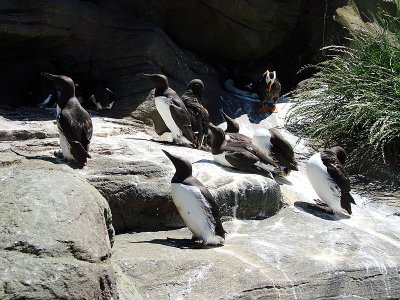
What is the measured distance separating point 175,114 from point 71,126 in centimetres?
224

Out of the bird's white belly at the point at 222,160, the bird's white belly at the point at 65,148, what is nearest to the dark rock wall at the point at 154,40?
the bird's white belly at the point at 222,160

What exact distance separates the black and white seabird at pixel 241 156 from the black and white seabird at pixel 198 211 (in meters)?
1.63

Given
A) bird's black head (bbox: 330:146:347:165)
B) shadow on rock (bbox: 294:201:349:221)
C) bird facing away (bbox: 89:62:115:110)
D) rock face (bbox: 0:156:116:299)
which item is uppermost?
rock face (bbox: 0:156:116:299)

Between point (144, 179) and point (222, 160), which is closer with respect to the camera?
point (144, 179)

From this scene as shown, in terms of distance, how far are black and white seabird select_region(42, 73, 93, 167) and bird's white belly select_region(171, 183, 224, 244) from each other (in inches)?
43.2

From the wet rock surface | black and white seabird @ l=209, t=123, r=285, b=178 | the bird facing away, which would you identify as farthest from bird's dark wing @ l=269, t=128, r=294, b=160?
the bird facing away

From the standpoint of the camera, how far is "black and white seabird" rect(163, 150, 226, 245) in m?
6.91

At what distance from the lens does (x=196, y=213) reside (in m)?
6.91

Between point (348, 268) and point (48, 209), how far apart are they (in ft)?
9.44

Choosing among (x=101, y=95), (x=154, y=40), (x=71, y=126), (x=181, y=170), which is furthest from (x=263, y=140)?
(x=154, y=40)

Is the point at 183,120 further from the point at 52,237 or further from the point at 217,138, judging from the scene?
the point at 52,237

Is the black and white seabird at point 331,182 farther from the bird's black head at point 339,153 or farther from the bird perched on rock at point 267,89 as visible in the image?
the bird perched on rock at point 267,89

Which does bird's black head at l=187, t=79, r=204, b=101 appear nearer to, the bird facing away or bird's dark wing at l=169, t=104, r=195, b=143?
bird's dark wing at l=169, t=104, r=195, b=143

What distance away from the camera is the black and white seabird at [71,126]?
24.7 ft
